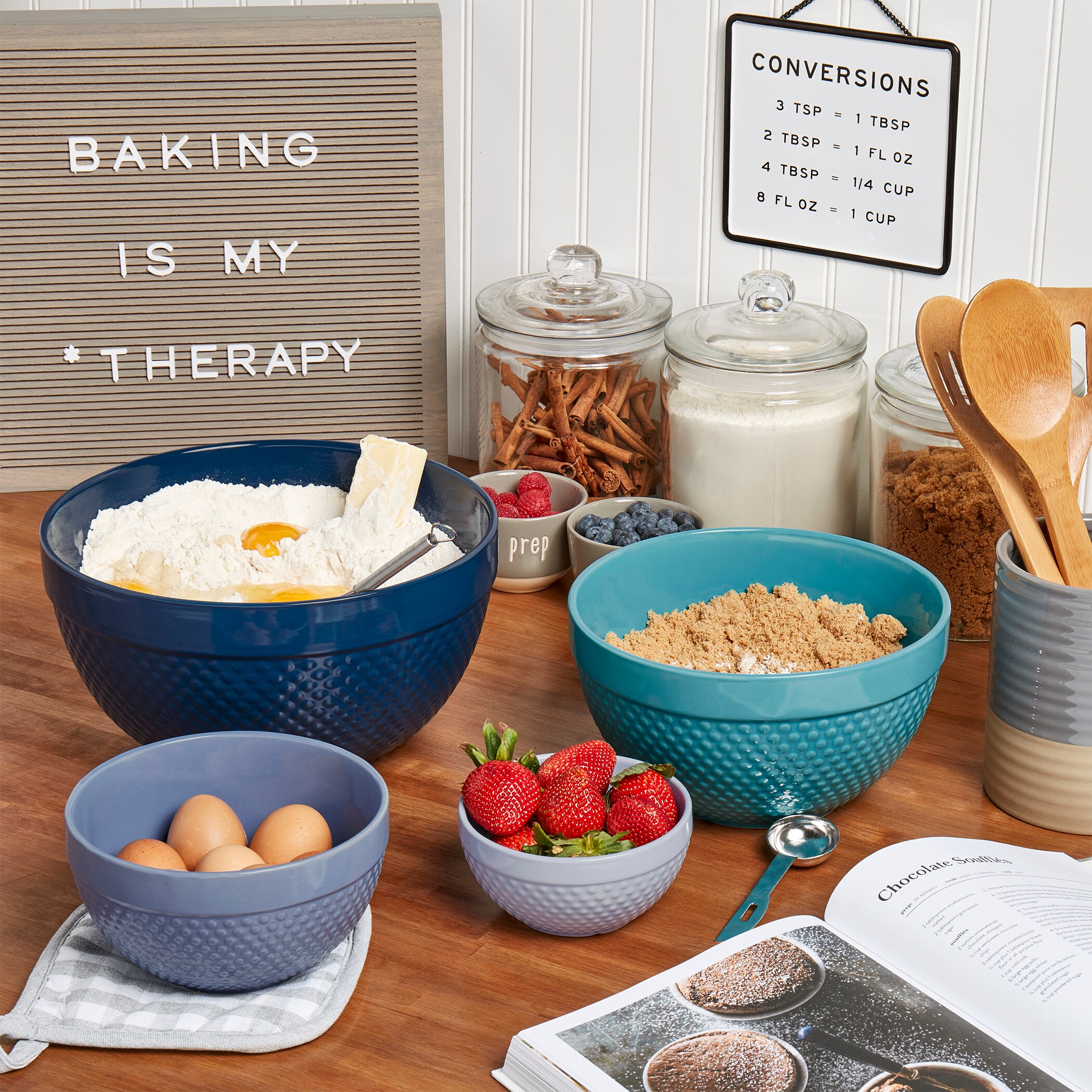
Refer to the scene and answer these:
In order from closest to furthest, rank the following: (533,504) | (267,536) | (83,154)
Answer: (267,536) → (533,504) → (83,154)

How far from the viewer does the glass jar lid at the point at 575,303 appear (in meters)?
1.29

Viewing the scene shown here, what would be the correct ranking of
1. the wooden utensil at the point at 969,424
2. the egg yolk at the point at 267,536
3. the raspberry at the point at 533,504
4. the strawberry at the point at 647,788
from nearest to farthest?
1. the strawberry at the point at 647,788
2. the wooden utensil at the point at 969,424
3. the egg yolk at the point at 267,536
4. the raspberry at the point at 533,504

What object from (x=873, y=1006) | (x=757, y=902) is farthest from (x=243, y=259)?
(x=873, y=1006)

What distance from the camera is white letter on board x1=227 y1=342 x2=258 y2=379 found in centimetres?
144

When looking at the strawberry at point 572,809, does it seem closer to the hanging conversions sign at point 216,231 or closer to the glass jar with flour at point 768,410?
the glass jar with flour at point 768,410

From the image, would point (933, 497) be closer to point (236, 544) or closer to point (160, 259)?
point (236, 544)

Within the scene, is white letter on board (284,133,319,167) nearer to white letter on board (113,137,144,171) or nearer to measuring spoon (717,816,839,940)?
white letter on board (113,137,144,171)

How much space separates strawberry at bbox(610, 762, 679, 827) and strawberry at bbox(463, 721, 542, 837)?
0.05m

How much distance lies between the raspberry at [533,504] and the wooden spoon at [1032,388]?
47 centimetres

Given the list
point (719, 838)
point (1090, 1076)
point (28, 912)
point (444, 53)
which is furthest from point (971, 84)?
point (28, 912)

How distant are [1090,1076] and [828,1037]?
13 centimetres

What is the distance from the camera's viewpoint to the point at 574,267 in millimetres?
1330

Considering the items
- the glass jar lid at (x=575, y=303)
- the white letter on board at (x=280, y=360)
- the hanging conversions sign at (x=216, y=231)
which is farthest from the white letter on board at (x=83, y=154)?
the glass jar lid at (x=575, y=303)

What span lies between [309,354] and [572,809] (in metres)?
0.83
